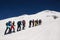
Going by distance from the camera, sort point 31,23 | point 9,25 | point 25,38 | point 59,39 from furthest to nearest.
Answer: point 31,23 < point 9,25 < point 25,38 < point 59,39

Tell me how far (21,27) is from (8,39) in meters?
7.62

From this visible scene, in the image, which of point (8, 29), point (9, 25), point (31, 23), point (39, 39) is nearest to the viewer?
point (39, 39)

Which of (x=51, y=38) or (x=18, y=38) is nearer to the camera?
(x=51, y=38)

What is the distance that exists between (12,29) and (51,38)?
791 centimetres

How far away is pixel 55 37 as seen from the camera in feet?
48.1

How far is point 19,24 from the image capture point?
22.3 meters

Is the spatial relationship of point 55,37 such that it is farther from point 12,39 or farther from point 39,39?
point 12,39

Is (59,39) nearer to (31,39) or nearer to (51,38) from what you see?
(51,38)

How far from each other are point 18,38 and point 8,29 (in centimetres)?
660

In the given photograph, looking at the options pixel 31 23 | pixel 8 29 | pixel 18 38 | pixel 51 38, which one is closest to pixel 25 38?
pixel 18 38

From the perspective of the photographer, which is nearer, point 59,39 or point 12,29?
point 59,39

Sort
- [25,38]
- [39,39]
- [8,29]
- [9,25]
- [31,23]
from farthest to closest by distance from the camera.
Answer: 1. [31,23]
2. [8,29]
3. [9,25]
4. [25,38]
5. [39,39]

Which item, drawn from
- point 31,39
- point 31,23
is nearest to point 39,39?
point 31,39

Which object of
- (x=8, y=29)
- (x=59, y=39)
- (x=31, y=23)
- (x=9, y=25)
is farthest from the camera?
(x=31, y=23)
